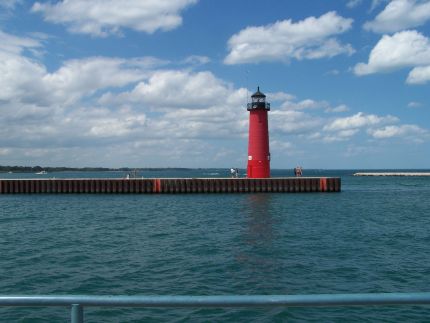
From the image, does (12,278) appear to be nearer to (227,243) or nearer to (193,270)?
(193,270)

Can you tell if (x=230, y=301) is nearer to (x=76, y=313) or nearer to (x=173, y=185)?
(x=76, y=313)

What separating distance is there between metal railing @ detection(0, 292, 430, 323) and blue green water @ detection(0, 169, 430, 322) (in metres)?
8.00

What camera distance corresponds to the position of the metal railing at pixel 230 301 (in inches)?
99.5

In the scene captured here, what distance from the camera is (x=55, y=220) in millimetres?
29297

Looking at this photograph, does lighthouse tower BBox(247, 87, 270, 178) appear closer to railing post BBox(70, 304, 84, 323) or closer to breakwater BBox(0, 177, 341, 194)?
breakwater BBox(0, 177, 341, 194)

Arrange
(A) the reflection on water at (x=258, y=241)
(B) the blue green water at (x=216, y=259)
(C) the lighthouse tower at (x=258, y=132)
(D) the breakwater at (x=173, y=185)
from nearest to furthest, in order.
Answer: (B) the blue green water at (x=216, y=259) < (A) the reflection on water at (x=258, y=241) < (C) the lighthouse tower at (x=258, y=132) < (D) the breakwater at (x=173, y=185)

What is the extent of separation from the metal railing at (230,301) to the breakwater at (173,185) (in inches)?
1827

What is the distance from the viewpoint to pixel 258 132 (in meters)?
46.5

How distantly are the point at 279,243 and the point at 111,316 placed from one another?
35.8 ft

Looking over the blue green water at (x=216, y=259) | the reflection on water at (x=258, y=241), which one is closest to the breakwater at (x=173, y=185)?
the reflection on water at (x=258, y=241)

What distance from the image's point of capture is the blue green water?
10656 millimetres

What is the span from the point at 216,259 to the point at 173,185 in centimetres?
3522

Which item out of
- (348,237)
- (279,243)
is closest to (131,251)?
(279,243)

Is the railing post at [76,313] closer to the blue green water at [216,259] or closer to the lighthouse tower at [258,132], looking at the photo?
→ the blue green water at [216,259]
